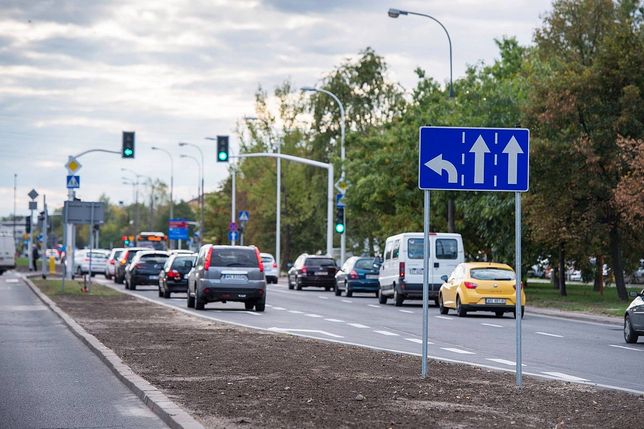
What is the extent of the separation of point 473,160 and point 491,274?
19220 millimetres

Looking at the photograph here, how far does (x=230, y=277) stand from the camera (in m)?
33.7

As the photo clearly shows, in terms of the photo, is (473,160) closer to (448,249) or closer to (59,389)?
(59,389)

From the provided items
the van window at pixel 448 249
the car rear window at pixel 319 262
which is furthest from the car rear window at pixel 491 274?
the car rear window at pixel 319 262

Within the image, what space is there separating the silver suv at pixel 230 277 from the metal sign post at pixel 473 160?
63.7ft

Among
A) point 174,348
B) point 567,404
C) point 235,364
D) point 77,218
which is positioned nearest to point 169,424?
point 567,404

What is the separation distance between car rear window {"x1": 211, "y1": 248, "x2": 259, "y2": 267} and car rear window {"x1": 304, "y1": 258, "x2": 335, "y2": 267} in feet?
74.4

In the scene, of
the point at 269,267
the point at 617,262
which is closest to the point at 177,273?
the point at 617,262

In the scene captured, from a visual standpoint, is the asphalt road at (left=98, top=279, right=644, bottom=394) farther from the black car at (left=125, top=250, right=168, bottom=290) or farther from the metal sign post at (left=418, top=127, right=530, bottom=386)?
the black car at (left=125, top=250, right=168, bottom=290)

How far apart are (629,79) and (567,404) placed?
31.6m

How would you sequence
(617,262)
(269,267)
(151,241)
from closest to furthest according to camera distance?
(617,262), (269,267), (151,241)

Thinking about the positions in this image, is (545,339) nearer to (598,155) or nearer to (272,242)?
(598,155)

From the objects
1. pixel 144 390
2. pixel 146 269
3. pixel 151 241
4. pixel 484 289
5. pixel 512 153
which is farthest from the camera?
pixel 151 241

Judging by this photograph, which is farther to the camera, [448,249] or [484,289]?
[448,249]

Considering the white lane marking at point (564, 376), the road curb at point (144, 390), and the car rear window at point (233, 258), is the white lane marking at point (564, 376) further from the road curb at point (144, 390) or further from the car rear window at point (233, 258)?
the car rear window at point (233, 258)
